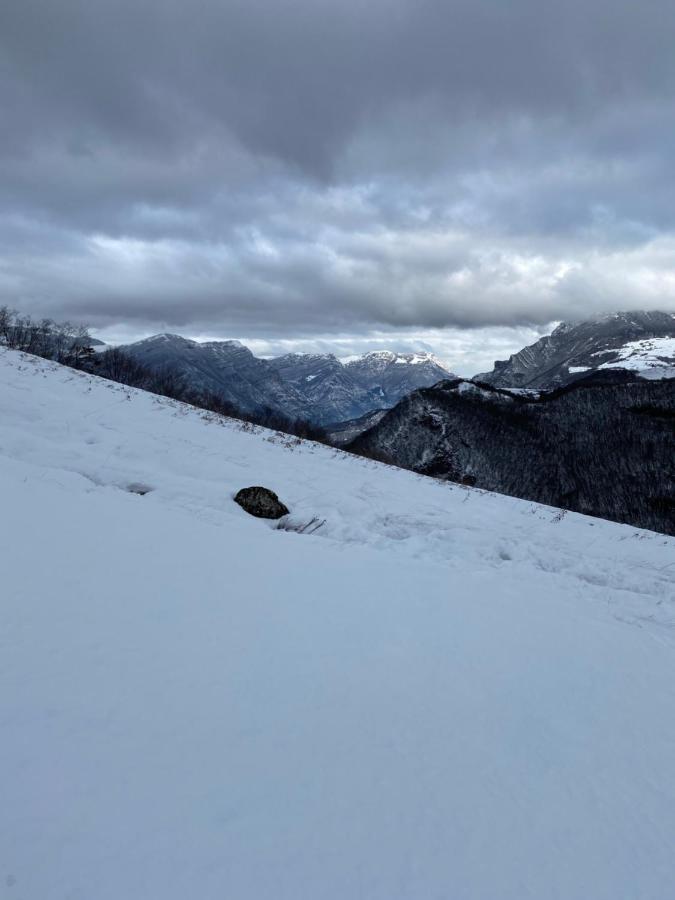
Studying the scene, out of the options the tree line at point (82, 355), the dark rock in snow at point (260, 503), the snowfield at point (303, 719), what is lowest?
the snowfield at point (303, 719)

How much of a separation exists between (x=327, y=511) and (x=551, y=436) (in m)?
142

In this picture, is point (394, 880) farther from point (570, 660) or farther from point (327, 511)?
point (327, 511)

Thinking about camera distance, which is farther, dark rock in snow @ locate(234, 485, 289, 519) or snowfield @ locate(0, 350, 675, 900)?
dark rock in snow @ locate(234, 485, 289, 519)

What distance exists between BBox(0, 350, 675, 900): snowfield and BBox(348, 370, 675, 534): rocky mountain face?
3822 inches

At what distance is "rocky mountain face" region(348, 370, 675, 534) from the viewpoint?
113 metres

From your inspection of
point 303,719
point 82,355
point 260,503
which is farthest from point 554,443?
point 303,719

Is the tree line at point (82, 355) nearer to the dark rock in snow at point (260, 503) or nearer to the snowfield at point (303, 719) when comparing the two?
the dark rock in snow at point (260, 503)

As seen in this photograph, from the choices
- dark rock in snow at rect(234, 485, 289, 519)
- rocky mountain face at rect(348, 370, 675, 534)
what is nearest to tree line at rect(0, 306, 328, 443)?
rocky mountain face at rect(348, 370, 675, 534)

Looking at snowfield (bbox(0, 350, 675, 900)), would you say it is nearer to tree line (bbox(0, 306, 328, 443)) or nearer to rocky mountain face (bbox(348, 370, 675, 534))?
tree line (bbox(0, 306, 328, 443))

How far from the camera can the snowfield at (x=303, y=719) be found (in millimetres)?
2785

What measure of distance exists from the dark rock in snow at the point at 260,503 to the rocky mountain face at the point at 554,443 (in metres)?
93.1

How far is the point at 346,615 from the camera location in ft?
20.3

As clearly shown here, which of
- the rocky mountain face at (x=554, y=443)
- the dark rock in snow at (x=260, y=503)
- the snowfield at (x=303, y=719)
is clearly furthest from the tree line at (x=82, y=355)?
the snowfield at (x=303, y=719)

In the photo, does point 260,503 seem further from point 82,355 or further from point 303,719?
point 82,355
